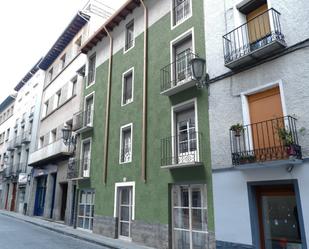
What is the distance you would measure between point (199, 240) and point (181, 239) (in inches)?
31.9

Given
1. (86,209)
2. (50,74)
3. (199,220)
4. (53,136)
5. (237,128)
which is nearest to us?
(237,128)

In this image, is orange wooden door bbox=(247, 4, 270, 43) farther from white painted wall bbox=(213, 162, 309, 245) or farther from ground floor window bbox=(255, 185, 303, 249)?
ground floor window bbox=(255, 185, 303, 249)

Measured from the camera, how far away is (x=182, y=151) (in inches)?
396

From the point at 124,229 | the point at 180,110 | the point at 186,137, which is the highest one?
the point at 180,110

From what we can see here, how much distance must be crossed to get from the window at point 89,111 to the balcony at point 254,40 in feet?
29.9

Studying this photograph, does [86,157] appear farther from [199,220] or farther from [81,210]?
[199,220]

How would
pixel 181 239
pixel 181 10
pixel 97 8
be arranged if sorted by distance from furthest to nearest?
1. pixel 97 8
2. pixel 181 10
3. pixel 181 239

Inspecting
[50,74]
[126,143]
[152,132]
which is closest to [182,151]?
[152,132]

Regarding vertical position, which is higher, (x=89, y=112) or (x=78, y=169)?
(x=89, y=112)

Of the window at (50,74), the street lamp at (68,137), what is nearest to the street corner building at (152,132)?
the street lamp at (68,137)

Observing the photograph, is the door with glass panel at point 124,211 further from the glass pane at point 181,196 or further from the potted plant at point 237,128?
the potted plant at point 237,128

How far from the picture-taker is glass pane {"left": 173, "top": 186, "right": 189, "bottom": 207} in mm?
9664

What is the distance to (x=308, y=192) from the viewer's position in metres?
6.37

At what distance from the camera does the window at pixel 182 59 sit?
34.2 ft
